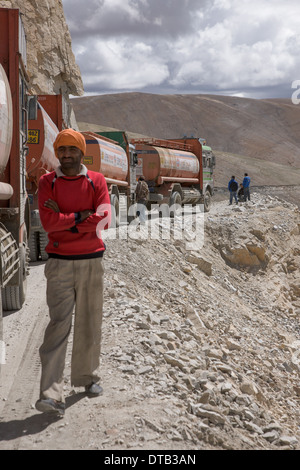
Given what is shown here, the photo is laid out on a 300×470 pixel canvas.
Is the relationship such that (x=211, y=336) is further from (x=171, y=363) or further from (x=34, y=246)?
(x=34, y=246)

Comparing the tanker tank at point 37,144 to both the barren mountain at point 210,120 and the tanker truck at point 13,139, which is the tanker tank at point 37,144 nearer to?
the tanker truck at point 13,139

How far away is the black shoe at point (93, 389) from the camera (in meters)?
A: 4.25

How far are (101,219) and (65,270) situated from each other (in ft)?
Result: 1.61

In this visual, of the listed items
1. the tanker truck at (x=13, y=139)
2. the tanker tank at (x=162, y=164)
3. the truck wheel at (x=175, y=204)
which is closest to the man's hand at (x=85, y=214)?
the tanker truck at (x=13, y=139)

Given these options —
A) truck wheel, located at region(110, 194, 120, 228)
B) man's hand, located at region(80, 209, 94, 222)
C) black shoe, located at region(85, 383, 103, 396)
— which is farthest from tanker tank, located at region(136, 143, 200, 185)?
man's hand, located at region(80, 209, 94, 222)

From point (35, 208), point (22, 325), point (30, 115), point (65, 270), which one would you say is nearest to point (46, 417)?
point (65, 270)

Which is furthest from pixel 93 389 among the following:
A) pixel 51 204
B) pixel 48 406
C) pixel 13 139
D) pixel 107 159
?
pixel 107 159

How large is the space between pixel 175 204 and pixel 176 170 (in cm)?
143

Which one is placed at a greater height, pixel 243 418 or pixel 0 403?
pixel 0 403

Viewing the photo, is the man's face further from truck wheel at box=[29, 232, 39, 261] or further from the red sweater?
truck wheel at box=[29, 232, 39, 261]

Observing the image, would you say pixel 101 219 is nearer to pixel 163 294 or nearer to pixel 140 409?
pixel 140 409
